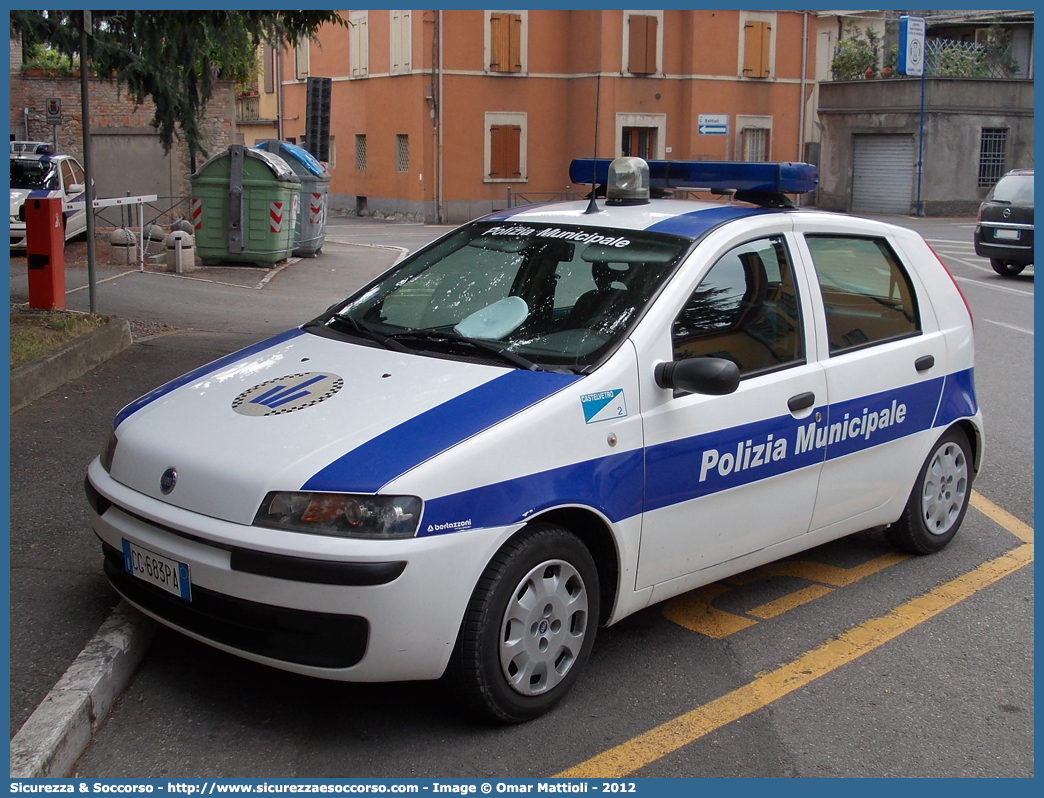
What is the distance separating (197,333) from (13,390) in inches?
167

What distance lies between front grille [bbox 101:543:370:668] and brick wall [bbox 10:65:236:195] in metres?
20.6

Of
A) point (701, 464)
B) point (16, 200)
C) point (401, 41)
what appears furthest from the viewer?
point (401, 41)

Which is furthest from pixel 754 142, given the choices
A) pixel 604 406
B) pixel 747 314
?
pixel 604 406

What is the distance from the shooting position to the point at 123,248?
56.0ft

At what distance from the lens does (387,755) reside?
11.6 ft

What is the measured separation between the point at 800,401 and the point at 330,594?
2.13 metres

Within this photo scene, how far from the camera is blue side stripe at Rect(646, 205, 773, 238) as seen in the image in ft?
14.7

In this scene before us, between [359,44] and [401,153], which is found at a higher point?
[359,44]

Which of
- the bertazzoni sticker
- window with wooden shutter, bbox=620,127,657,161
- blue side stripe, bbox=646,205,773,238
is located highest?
window with wooden shutter, bbox=620,127,657,161

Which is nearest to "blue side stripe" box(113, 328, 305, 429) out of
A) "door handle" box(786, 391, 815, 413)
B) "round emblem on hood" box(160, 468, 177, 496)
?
"round emblem on hood" box(160, 468, 177, 496)

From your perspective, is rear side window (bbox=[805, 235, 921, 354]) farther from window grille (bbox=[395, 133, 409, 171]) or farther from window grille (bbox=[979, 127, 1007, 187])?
window grille (bbox=[979, 127, 1007, 187])

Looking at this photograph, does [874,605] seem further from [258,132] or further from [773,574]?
[258,132]

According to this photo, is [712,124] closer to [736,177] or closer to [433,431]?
[736,177]

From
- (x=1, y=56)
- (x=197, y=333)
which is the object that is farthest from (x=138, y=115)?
(x=1, y=56)
